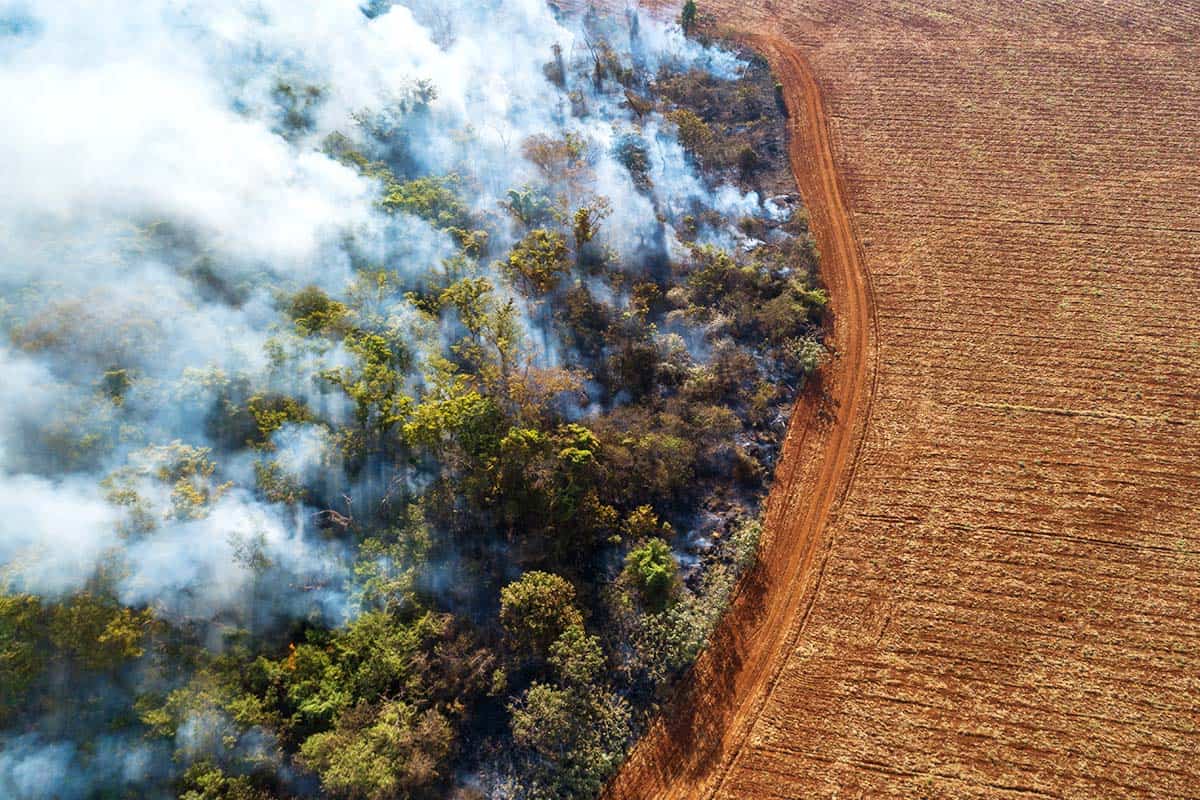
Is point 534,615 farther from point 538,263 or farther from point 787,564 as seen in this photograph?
point 538,263

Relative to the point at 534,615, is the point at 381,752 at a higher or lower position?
lower

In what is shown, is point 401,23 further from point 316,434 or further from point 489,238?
point 316,434

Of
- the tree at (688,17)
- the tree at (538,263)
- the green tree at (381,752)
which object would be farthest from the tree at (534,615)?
the tree at (688,17)

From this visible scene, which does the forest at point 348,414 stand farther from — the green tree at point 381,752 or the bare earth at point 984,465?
the bare earth at point 984,465

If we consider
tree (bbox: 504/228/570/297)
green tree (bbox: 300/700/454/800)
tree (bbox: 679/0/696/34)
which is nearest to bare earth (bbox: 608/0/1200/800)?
green tree (bbox: 300/700/454/800)

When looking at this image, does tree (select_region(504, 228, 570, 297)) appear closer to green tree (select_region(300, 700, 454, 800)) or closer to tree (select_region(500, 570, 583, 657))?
tree (select_region(500, 570, 583, 657))

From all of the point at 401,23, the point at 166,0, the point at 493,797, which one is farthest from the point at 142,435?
the point at 401,23

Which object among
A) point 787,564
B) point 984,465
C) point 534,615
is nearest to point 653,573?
point 534,615
